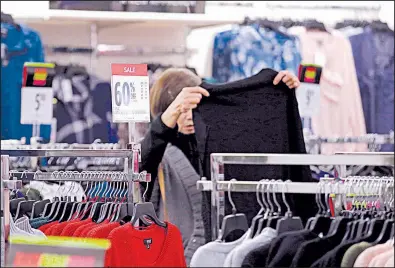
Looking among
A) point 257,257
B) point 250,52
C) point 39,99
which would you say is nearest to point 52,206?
point 257,257

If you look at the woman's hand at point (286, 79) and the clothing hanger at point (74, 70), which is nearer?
the woman's hand at point (286, 79)

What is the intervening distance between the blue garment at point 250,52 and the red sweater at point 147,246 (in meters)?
3.04

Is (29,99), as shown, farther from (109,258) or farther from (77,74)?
(109,258)

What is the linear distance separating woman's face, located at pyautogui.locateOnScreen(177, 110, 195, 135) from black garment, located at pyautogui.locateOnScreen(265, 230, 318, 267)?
3.89ft

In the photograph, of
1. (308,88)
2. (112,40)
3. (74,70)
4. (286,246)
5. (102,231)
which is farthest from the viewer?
(112,40)

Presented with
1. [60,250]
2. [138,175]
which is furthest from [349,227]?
[60,250]

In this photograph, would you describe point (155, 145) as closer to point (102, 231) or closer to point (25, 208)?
point (25, 208)

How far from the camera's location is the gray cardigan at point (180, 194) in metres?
3.60

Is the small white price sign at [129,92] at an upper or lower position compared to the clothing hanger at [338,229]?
upper

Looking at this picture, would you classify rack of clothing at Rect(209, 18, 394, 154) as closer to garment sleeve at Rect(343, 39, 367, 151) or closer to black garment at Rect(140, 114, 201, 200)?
garment sleeve at Rect(343, 39, 367, 151)

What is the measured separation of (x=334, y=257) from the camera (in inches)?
93.3

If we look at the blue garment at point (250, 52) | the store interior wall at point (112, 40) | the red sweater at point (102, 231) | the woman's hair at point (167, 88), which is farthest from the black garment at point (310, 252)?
the store interior wall at point (112, 40)

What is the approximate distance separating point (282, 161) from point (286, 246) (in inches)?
9.2

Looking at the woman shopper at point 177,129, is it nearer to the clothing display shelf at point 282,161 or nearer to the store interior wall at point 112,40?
the clothing display shelf at point 282,161
